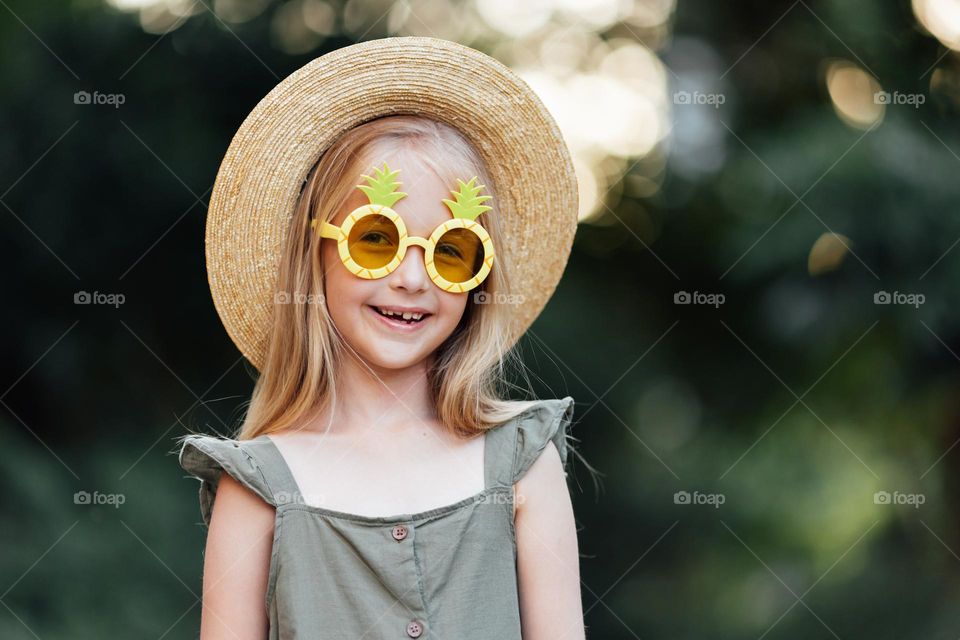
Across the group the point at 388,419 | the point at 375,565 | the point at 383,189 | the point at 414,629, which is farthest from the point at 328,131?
the point at 414,629

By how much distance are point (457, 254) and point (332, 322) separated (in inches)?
9.8

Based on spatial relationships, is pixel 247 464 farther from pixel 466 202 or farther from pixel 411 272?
pixel 466 202

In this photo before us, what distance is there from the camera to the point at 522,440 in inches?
73.0

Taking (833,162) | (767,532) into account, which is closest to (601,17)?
(833,162)

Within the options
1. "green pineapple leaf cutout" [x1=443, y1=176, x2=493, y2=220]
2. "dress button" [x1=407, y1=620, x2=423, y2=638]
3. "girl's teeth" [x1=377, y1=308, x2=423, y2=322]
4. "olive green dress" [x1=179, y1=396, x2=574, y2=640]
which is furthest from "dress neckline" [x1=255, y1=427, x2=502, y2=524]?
"green pineapple leaf cutout" [x1=443, y1=176, x2=493, y2=220]

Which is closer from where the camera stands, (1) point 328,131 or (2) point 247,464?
(2) point 247,464

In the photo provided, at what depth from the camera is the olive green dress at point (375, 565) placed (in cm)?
167

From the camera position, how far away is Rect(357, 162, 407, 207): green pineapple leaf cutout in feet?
5.72

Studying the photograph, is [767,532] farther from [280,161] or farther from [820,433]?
[280,161]

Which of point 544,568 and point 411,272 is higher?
point 411,272

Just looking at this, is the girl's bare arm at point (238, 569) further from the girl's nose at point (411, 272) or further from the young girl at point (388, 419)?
the girl's nose at point (411, 272)

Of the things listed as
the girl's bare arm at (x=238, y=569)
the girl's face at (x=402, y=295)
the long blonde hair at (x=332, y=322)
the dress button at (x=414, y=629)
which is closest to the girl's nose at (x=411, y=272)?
the girl's face at (x=402, y=295)

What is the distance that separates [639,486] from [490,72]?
1.71 metres

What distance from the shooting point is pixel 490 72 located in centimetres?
193
